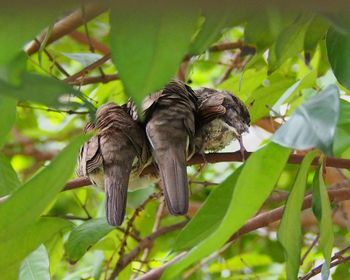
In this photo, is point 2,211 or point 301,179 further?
point 301,179

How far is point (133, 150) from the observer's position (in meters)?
1.41

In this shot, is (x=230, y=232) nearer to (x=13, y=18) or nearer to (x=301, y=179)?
(x=301, y=179)

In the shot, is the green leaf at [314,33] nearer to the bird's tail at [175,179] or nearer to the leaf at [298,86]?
the leaf at [298,86]

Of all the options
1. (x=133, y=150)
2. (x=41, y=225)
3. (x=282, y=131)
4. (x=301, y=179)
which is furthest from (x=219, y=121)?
(x=282, y=131)

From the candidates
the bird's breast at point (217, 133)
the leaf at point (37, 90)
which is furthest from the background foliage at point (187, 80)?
the bird's breast at point (217, 133)

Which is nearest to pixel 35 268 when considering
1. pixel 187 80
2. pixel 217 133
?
pixel 217 133

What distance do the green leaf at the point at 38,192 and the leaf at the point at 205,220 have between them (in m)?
0.27

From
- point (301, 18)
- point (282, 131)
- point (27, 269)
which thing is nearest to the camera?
point (282, 131)

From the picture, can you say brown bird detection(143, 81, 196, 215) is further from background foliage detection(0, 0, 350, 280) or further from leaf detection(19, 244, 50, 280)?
leaf detection(19, 244, 50, 280)

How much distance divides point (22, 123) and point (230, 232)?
2.19 metres

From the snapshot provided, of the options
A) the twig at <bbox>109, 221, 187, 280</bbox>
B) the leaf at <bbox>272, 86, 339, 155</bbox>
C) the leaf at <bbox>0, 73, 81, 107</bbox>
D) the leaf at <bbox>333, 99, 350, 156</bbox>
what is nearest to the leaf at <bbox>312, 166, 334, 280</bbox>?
the leaf at <bbox>333, 99, 350, 156</bbox>

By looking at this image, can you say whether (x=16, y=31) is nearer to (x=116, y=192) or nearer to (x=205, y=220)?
(x=205, y=220)

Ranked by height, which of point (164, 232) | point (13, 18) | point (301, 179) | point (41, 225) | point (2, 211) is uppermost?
point (13, 18)

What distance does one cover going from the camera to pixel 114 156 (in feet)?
4.46
